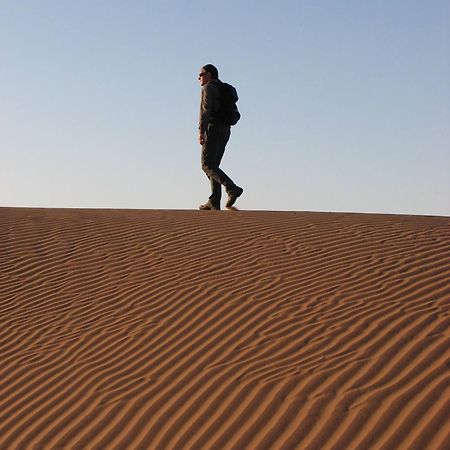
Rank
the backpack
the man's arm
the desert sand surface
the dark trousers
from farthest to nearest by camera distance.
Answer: the dark trousers < the backpack < the man's arm < the desert sand surface

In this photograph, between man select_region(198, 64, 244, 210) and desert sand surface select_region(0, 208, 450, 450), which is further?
man select_region(198, 64, 244, 210)

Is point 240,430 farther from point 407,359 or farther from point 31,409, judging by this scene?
point 31,409

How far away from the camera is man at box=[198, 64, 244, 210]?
41.4ft

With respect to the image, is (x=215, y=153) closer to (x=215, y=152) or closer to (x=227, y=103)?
(x=215, y=152)

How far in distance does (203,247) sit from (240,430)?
508cm

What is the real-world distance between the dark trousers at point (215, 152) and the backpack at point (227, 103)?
0.15 metres

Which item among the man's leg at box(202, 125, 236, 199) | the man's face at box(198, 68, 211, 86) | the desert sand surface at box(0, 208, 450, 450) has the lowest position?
the desert sand surface at box(0, 208, 450, 450)

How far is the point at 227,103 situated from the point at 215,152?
2.45ft

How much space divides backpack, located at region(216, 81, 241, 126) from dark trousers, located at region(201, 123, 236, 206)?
0.50ft

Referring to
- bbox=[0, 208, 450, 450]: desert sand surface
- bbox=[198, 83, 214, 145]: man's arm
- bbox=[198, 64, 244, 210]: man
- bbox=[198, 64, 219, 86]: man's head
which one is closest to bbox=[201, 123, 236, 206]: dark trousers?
bbox=[198, 64, 244, 210]: man

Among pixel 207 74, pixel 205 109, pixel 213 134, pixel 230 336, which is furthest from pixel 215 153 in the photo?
pixel 230 336

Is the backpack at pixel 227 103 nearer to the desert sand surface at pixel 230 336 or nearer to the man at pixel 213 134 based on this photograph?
the man at pixel 213 134

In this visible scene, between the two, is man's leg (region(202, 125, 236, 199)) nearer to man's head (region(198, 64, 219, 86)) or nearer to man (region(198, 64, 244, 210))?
man (region(198, 64, 244, 210))

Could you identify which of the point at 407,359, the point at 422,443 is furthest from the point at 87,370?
the point at 422,443
